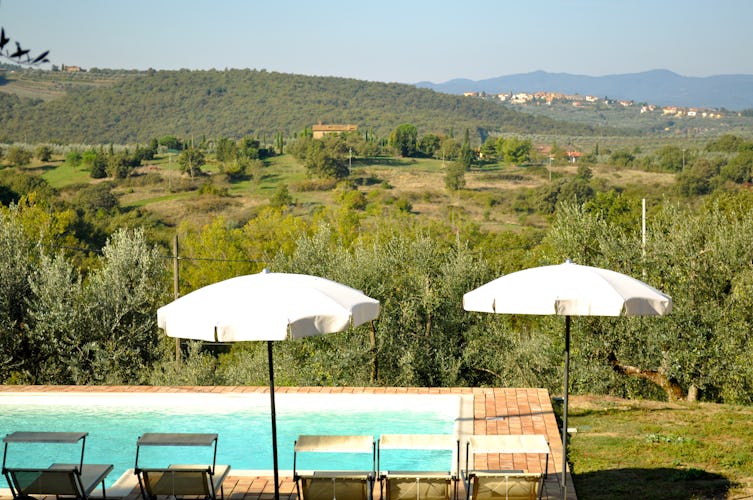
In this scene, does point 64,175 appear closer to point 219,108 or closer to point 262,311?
point 219,108

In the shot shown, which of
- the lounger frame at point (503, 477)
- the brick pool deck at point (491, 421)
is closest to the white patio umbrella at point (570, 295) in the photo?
the lounger frame at point (503, 477)

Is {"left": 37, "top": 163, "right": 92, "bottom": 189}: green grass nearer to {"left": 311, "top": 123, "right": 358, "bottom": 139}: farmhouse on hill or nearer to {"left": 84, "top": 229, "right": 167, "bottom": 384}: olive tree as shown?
{"left": 311, "top": 123, "right": 358, "bottom": 139}: farmhouse on hill

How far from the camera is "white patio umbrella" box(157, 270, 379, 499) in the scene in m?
5.96

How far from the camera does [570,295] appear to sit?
673 cm

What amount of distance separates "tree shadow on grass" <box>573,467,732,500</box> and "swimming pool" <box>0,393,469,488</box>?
7.71ft

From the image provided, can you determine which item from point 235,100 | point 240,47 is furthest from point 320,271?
point 235,100

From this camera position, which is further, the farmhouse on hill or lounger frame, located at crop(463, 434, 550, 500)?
the farmhouse on hill

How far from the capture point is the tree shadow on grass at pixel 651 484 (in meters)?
7.67

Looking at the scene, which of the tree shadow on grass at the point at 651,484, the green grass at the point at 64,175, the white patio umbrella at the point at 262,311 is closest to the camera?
the white patio umbrella at the point at 262,311

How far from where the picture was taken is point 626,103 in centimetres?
16538

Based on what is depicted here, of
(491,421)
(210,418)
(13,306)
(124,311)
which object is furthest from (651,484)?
(13,306)

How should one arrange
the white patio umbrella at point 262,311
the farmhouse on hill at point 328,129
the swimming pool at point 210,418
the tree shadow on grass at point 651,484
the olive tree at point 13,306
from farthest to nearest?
the farmhouse on hill at point 328,129 → the olive tree at point 13,306 → the swimming pool at point 210,418 → the tree shadow on grass at point 651,484 → the white patio umbrella at point 262,311

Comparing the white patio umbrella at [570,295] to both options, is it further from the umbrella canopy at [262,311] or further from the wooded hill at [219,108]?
the wooded hill at [219,108]

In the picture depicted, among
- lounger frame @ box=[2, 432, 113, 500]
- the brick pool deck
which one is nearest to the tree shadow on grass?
the brick pool deck
